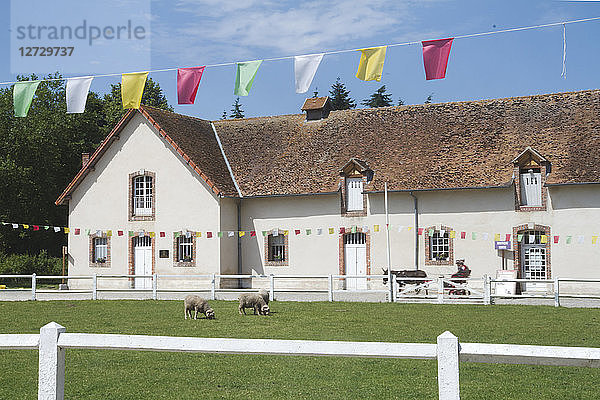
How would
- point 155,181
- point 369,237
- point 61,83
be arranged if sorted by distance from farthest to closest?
point 61,83 < point 155,181 < point 369,237

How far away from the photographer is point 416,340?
450 inches

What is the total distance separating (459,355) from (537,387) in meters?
4.22

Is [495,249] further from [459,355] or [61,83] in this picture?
[61,83]

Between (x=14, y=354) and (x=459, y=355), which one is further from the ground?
(x=459, y=355)

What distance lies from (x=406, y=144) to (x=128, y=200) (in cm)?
1134

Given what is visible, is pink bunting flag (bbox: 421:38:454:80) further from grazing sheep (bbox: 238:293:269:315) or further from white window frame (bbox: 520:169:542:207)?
white window frame (bbox: 520:169:542:207)

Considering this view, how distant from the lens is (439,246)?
25.0 meters

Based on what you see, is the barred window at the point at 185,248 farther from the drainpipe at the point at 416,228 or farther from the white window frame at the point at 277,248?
the drainpipe at the point at 416,228

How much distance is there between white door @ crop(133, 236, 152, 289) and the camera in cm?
2778

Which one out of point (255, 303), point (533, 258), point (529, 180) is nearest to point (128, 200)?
point (255, 303)

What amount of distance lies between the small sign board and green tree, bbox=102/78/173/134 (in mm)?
25381

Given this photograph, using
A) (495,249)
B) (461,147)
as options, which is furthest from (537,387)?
(461,147)

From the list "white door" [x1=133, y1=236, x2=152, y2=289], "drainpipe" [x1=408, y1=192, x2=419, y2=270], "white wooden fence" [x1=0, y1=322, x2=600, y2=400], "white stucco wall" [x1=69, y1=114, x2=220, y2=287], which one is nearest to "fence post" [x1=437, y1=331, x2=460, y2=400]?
"white wooden fence" [x1=0, y1=322, x2=600, y2=400]

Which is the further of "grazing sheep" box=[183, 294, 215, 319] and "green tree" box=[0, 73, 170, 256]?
"green tree" box=[0, 73, 170, 256]
